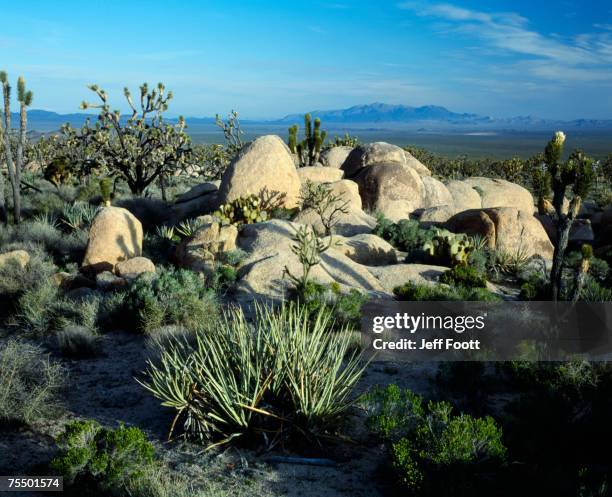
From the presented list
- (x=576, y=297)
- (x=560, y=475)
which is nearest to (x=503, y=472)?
(x=560, y=475)

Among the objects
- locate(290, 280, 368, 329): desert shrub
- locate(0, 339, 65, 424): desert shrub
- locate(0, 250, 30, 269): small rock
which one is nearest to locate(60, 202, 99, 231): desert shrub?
locate(0, 250, 30, 269): small rock

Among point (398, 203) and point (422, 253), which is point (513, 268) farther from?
point (398, 203)

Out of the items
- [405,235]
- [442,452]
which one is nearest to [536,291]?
[405,235]

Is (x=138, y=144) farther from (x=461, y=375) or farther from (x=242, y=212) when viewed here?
(x=461, y=375)

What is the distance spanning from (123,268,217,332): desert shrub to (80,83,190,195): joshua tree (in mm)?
10036

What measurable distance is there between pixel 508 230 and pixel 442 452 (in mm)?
9699

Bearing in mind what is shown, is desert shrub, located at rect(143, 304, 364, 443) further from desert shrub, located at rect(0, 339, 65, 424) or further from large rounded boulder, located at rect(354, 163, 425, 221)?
large rounded boulder, located at rect(354, 163, 425, 221)

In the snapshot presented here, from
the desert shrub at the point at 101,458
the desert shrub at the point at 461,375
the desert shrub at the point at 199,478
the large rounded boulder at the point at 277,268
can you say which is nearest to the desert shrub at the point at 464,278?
the large rounded boulder at the point at 277,268

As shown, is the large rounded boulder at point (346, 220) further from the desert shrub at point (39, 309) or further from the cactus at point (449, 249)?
the desert shrub at point (39, 309)

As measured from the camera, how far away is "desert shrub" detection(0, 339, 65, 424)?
230 inches

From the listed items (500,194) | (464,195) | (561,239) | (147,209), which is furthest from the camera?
(500,194)

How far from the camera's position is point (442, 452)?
186 inches

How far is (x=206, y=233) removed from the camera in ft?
38.4

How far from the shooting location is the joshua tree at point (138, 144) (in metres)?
18.9
